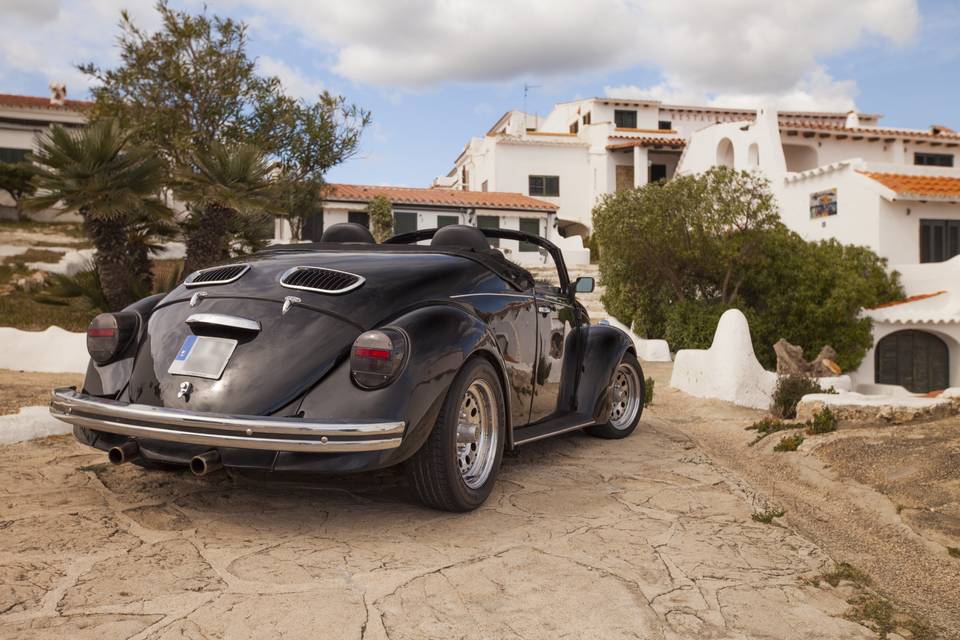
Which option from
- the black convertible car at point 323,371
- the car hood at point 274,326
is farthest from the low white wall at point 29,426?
the car hood at point 274,326

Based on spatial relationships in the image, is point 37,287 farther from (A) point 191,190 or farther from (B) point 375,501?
(B) point 375,501

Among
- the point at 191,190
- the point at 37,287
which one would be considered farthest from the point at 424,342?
the point at 37,287

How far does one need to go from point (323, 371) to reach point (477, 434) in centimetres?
99

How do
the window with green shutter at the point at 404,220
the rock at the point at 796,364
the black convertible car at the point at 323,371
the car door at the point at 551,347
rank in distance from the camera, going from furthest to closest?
the window with green shutter at the point at 404,220 < the rock at the point at 796,364 < the car door at the point at 551,347 < the black convertible car at the point at 323,371

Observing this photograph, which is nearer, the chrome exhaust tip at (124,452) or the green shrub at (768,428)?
the chrome exhaust tip at (124,452)

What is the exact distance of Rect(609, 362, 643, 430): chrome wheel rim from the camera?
6.14 m

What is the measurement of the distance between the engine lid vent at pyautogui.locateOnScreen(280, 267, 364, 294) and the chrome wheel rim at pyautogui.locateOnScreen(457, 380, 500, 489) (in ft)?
2.55

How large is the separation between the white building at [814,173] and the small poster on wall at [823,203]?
0.12 ft

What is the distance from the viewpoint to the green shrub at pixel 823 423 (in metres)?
6.01

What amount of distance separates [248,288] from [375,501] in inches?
49.1

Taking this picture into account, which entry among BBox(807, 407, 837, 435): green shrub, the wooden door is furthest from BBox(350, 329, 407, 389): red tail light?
the wooden door

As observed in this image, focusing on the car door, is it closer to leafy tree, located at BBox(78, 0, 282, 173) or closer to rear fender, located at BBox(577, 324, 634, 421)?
rear fender, located at BBox(577, 324, 634, 421)

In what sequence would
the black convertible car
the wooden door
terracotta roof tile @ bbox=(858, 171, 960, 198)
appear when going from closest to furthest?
1. the black convertible car
2. terracotta roof tile @ bbox=(858, 171, 960, 198)
3. the wooden door

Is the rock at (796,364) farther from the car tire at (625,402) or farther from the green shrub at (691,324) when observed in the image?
the car tire at (625,402)
